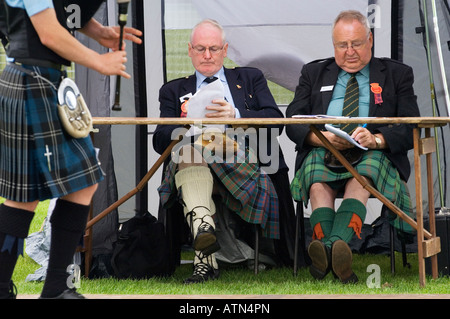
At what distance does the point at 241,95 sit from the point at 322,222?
85 centimetres

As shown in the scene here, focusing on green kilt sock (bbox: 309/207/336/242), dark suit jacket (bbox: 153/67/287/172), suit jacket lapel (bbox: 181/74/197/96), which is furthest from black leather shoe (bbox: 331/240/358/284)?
suit jacket lapel (bbox: 181/74/197/96)

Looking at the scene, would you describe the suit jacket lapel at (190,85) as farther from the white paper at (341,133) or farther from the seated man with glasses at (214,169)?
the white paper at (341,133)

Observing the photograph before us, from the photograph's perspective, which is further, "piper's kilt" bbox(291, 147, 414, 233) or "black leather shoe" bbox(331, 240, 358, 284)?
"piper's kilt" bbox(291, 147, 414, 233)

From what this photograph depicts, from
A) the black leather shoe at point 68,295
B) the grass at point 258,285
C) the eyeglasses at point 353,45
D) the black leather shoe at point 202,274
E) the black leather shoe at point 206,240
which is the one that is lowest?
the grass at point 258,285

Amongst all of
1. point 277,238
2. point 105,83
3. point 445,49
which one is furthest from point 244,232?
point 445,49

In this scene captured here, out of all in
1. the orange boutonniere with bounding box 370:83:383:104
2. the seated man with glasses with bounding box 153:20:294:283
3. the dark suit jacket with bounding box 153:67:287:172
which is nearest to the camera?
the seated man with glasses with bounding box 153:20:294:283

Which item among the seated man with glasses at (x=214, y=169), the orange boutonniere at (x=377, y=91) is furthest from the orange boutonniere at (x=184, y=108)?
the orange boutonniere at (x=377, y=91)

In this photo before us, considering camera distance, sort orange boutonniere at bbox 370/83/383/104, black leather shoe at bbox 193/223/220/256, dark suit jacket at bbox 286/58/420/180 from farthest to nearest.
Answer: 1. orange boutonniere at bbox 370/83/383/104
2. dark suit jacket at bbox 286/58/420/180
3. black leather shoe at bbox 193/223/220/256

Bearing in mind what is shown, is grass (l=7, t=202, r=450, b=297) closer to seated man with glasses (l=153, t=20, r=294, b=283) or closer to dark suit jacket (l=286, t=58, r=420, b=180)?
seated man with glasses (l=153, t=20, r=294, b=283)

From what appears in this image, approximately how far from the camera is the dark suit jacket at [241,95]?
4.21m

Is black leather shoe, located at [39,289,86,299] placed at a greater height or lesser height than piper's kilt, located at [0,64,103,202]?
lesser

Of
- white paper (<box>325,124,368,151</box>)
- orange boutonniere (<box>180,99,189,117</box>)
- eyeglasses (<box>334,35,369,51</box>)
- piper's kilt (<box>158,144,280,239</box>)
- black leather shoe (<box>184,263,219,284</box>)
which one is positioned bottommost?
black leather shoe (<box>184,263,219,284</box>)

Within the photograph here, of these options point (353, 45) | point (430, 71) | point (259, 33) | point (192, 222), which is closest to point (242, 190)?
point (192, 222)

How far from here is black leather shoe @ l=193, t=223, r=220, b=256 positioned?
146 inches
